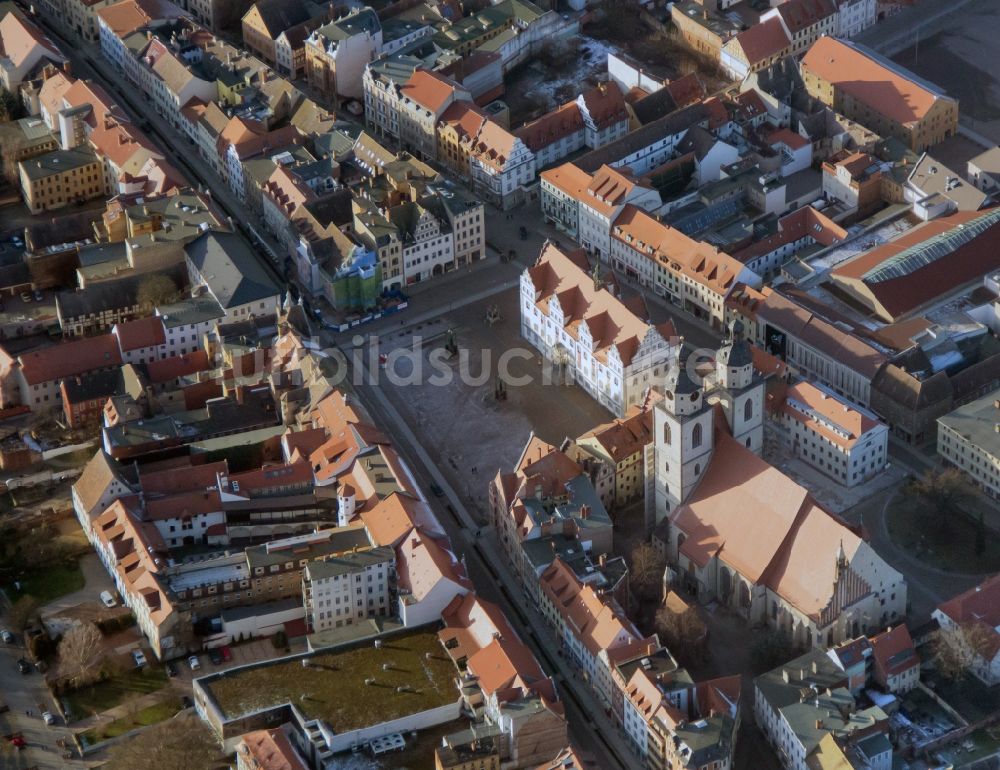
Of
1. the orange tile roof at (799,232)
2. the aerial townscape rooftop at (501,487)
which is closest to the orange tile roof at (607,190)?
the aerial townscape rooftop at (501,487)

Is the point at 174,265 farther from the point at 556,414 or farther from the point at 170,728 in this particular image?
the point at 170,728

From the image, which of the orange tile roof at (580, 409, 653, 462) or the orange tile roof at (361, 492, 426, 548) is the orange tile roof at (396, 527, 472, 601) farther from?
the orange tile roof at (580, 409, 653, 462)

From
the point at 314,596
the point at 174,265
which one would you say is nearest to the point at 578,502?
the point at 314,596

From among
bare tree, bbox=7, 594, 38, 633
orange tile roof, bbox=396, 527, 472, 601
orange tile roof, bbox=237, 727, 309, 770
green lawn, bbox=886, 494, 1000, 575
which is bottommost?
green lawn, bbox=886, 494, 1000, 575

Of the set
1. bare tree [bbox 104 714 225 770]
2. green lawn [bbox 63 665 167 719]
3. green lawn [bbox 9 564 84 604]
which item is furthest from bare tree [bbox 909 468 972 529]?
green lawn [bbox 9 564 84 604]

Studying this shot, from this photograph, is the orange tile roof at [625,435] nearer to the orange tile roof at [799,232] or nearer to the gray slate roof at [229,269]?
the orange tile roof at [799,232]
